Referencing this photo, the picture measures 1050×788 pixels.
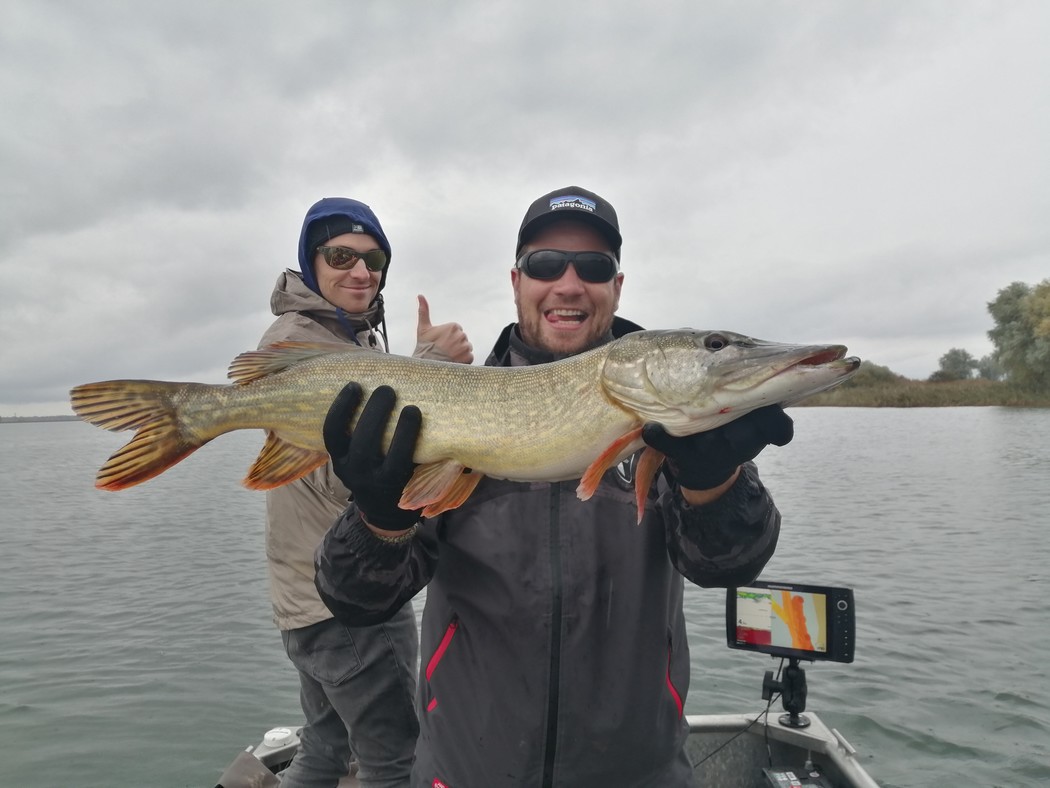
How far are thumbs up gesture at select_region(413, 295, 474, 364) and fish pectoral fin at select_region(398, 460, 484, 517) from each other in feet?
2.74

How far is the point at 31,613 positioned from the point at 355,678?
9.36m

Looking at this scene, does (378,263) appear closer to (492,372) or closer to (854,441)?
(492,372)

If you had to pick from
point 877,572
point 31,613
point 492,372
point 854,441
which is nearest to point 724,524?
point 492,372

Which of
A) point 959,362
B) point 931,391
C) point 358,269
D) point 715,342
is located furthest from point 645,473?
point 959,362

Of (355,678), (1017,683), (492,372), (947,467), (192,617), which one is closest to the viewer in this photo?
(492,372)

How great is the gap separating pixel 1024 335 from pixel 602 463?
47.6 metres

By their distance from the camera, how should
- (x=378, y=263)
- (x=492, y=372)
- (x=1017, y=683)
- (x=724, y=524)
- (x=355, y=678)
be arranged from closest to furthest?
(x=724, y=524), (x=492, y=372), (x=355, y=678), (x=378, y=263), (x=1017, y=683)

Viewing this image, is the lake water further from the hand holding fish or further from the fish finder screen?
the hand holding fish

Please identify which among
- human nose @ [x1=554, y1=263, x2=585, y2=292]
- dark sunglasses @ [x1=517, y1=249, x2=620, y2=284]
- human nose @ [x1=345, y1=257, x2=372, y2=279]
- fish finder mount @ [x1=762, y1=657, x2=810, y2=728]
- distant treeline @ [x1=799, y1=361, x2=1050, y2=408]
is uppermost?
distant treeline @ [x1=799, y1=361, x2=1050, y2=408]

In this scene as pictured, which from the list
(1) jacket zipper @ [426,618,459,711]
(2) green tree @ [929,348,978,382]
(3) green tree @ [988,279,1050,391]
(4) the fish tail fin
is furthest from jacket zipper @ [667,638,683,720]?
(2) green tree @ [929,348,978,382]

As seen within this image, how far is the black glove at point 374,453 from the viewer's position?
2.06 m

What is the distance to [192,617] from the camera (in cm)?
912

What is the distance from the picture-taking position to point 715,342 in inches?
81.1

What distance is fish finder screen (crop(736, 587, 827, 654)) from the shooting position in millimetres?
3312
